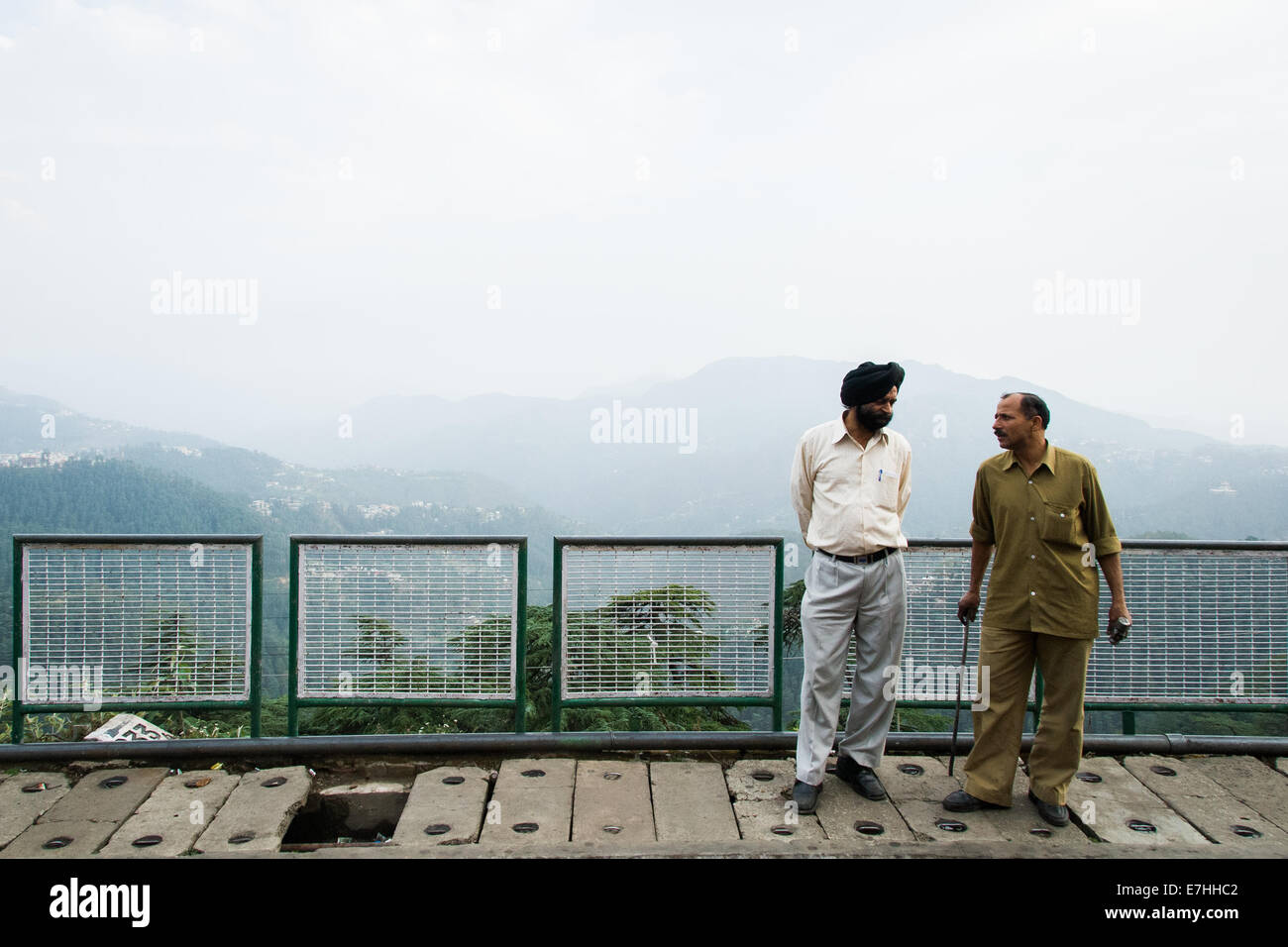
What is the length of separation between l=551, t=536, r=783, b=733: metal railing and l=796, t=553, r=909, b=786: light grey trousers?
2.72 ft

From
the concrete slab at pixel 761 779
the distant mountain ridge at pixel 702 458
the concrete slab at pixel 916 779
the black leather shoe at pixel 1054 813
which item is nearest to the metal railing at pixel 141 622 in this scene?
the concrete slab at pixel 761 779

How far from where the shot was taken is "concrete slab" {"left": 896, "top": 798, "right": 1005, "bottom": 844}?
4043 millimetres

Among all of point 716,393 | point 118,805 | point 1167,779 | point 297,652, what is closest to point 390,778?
point 297,652

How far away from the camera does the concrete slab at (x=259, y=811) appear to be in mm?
3973

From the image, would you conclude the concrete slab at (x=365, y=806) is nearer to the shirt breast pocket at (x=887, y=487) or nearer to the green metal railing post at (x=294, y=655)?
the green metal railing post at (x=294, y=655)

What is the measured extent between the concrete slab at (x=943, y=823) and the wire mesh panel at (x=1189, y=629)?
3.87ft

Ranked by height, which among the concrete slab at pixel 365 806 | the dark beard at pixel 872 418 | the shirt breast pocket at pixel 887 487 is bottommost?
the concrete slab at pixel 365 806

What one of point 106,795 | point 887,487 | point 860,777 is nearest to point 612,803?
point 860,777

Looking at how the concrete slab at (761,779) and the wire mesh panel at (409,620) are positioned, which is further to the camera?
the wire mesh panel at (409,620)

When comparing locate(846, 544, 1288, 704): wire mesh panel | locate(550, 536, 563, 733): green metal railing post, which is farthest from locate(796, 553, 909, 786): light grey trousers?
locate(550, 536, 563, 733): green metal railing post

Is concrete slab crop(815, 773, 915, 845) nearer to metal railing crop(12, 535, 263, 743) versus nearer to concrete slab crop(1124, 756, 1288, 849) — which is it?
concrete slab crop(1124, 756, 1288, 849)

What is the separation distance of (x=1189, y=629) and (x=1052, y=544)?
6.98 ft

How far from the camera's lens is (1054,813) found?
4184mm
